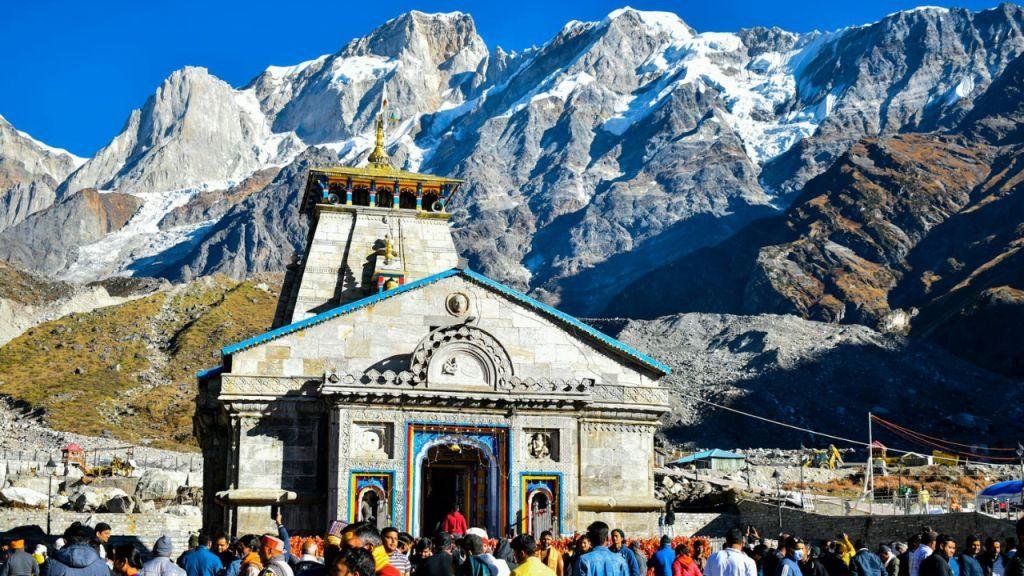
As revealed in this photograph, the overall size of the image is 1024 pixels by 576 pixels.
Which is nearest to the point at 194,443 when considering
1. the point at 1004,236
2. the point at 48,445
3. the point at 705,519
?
the point at 48,445

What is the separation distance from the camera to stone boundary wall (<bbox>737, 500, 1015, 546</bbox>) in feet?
137

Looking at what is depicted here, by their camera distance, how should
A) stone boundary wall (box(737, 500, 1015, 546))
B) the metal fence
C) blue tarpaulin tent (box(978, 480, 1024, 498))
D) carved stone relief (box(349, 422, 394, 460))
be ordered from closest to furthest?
1. carved stone relief (box(349, 422, 394, 460))
2. stone boundary wall (box(737, 500, 1015, 546))
3. blue tarpaulin tent (box(978, 480, 1024, 498))
4. the metal fence

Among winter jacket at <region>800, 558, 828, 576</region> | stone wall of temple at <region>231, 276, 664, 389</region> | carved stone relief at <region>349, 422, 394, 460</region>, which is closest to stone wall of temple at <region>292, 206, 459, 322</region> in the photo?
stone wall of temple at <region>231, 276, 664, 389</region>

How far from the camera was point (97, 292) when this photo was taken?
443ft

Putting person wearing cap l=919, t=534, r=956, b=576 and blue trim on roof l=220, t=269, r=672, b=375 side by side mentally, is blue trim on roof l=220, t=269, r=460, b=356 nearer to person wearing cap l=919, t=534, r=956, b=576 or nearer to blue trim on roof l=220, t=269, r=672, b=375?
blue trim on roof l=220, t=269, r=672, b=375

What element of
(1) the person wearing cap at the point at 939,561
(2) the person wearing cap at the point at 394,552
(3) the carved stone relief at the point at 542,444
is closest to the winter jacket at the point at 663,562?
(1) the person wearing cap at the point at 939,561

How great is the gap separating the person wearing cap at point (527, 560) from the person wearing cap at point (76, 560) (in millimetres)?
5440

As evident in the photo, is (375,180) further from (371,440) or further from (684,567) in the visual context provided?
(684,567)

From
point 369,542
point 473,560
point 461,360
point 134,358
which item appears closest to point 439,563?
point 473,560

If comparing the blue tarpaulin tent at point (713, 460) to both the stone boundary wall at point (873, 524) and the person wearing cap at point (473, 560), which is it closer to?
the stone boundary wall at point (873, 524)

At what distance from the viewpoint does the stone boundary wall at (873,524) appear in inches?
1650

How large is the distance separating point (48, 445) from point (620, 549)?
250 ft

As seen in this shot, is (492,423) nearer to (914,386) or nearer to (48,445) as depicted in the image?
(48,445)

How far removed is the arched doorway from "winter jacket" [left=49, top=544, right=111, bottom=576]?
1941cm
